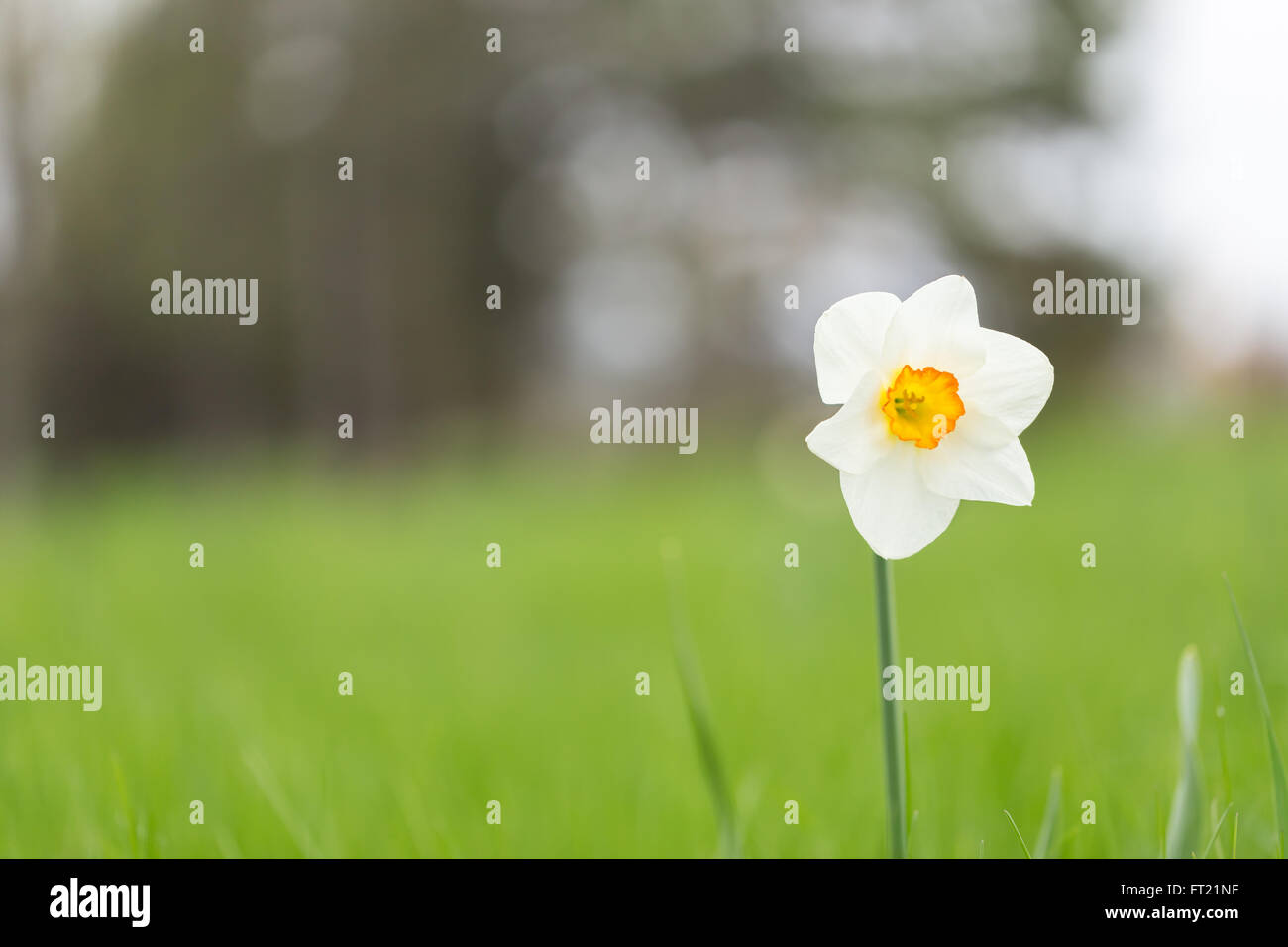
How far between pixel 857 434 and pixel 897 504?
50mm

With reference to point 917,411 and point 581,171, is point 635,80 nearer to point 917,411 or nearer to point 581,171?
point 581,171

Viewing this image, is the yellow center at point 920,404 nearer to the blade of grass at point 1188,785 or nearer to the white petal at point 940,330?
the white petal at point 940,330

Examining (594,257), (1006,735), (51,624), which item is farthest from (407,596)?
(594,257)

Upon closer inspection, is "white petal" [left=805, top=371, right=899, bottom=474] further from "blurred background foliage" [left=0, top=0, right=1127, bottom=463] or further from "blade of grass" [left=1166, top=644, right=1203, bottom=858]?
"blurred background foliage" [left=0, top=0, right=1127, bottom=463]

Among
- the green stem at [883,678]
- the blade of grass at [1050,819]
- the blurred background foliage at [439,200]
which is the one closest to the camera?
the green stem at [883,678]

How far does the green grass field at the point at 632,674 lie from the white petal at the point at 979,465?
0.34 metres

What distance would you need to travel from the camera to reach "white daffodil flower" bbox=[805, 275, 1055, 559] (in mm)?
581

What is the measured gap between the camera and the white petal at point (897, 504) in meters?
0.56

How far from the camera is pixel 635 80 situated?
8164 millimetres

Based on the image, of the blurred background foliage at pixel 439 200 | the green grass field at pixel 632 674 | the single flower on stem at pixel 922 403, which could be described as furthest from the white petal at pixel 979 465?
the blurred background foliage at pixel 439 200

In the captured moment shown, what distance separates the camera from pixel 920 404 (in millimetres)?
591

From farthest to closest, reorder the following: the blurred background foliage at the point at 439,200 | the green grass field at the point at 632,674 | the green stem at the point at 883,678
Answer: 1. the blurred background foliage at the point at 439,200
2. the green grass field at the point at 632,674
3. the green stem at the point at 883,678
